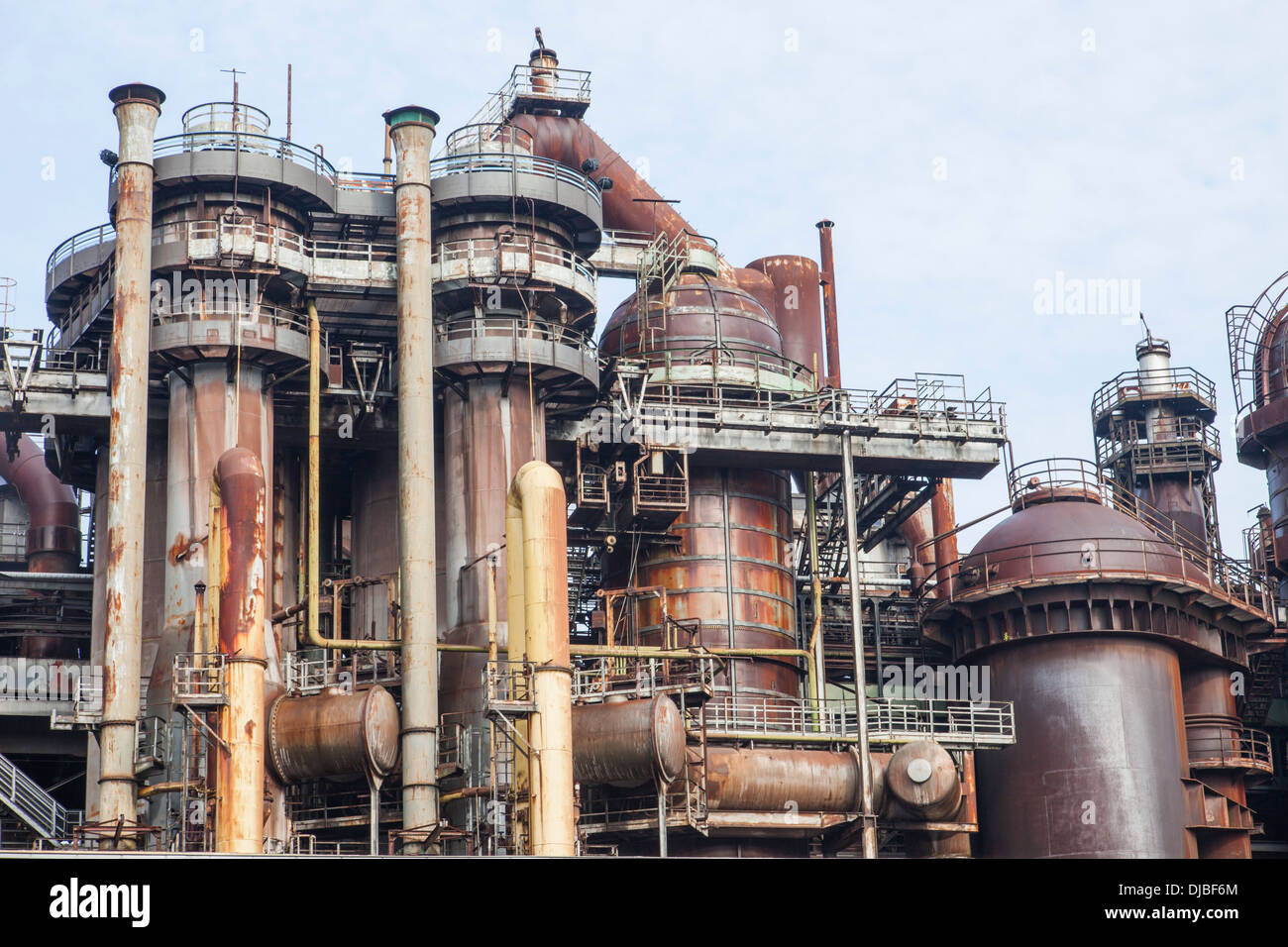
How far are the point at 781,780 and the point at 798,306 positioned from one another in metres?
20.9

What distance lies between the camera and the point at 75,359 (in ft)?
144

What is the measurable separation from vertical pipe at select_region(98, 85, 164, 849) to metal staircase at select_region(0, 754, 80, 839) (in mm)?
1795

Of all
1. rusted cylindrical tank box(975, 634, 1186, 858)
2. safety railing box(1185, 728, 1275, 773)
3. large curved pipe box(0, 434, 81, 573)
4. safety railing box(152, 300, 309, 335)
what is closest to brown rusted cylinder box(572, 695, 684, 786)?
rusted cylindrical tank box(975, 634, 1186, 858)

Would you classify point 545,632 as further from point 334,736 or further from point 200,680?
point 200,680

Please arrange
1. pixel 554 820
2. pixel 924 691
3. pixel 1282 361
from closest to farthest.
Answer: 1. pixel 554 820
2. pixel 924 691
3. pixel 1282 361

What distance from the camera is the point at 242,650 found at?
36750 mm

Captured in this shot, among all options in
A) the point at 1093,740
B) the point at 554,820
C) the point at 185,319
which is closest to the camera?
the point at 554,820

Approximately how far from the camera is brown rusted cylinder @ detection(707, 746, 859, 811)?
4088 cm

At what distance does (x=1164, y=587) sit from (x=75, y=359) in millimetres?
29649

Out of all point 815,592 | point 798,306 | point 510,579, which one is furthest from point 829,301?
point 510,579

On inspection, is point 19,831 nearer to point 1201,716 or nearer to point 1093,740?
point 1093,740

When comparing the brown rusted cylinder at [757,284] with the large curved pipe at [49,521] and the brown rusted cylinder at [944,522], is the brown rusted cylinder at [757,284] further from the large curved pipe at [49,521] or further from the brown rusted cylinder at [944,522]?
the large curved pipe at [49,521]
